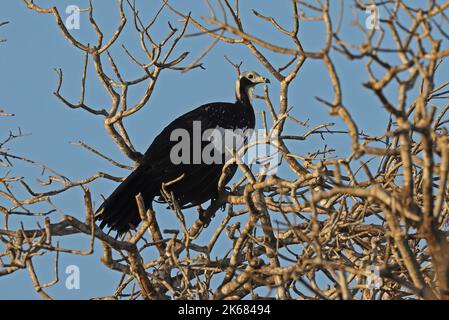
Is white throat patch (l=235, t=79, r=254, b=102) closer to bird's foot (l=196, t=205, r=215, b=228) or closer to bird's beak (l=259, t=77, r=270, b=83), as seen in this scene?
bird's beak (l=259, t=77, r=270, b=83)

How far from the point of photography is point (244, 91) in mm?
9133

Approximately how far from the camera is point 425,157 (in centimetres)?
425

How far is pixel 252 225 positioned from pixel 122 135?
174 cm

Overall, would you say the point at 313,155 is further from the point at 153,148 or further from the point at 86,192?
the point at 86,192

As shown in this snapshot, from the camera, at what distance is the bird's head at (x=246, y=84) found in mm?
9055

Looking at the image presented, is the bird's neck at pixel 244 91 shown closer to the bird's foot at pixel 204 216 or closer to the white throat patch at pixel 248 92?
the white throat patch at pixel 248 92

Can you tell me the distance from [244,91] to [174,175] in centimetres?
186

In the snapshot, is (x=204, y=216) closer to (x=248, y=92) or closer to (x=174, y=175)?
(x=174, y=175)

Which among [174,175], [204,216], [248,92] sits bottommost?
[204,216]

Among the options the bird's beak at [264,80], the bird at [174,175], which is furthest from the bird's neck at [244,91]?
the bird at [174,175]

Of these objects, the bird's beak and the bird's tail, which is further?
the bird's beak

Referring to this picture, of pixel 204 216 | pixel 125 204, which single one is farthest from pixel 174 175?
pixel 125 204

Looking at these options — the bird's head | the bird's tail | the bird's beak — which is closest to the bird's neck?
the bird's head

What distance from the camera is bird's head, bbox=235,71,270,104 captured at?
9055 mm
